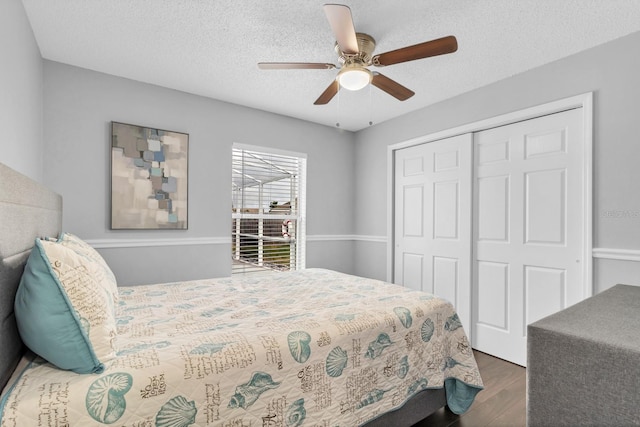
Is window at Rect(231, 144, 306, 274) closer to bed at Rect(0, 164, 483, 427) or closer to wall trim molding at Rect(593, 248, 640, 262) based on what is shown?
bed at Rect(0, 164, 483, 427)

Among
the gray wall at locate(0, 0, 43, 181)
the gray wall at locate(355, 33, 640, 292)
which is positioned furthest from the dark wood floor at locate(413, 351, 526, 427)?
the gray wall at locate(0, 0, 43, 181)

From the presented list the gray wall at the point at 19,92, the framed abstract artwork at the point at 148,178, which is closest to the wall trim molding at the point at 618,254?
the framed abstract artwork at the point at 148,178

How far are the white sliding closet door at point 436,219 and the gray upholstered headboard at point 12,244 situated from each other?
3.14 m

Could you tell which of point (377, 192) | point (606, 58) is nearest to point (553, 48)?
point (606, 58)

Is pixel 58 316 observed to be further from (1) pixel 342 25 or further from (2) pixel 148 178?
(2) pixel 148 178

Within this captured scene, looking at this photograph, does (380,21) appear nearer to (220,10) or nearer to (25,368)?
(220,10)

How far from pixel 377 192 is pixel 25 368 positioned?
11.6 ft

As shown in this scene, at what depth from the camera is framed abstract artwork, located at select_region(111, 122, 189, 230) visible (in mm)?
2756

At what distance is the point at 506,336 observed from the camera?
9.22ft

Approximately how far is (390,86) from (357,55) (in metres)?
0.40

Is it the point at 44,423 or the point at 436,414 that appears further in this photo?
the point at 436,414

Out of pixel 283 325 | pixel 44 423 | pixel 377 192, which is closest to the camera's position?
pixel 44 423

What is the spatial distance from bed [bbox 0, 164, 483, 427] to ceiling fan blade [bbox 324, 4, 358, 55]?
4.59 feet

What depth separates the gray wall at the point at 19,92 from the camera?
1552 mm
